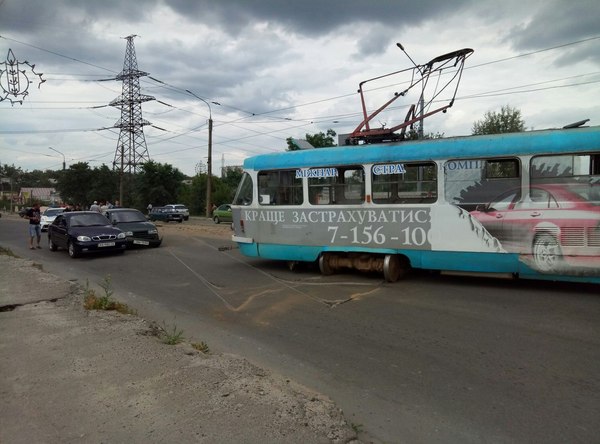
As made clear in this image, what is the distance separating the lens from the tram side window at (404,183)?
8.45 m

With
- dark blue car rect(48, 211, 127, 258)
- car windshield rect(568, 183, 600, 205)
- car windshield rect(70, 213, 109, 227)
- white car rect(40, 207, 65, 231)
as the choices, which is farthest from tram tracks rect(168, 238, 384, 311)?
white car rect(40, 207, 65, 231)

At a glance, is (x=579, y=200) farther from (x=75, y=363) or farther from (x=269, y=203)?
(x=75, y=363)

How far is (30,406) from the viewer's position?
3.79 meters

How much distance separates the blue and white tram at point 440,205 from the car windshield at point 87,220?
8243 millimetres

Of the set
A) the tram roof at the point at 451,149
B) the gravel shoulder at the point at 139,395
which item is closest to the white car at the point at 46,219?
the tram roof at the point at 451,149

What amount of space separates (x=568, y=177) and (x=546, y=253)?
128cm

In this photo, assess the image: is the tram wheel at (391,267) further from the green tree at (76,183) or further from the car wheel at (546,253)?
the green tree at (76,183)

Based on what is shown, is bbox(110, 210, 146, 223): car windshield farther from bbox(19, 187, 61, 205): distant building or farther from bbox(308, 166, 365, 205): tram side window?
bbox(19, 187, 61, 205): distant building

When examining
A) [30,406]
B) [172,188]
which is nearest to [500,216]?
[30,406]

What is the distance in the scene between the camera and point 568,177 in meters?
7.32

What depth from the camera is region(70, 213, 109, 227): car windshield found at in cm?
1595

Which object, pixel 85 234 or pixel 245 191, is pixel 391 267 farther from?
pixel 85 234

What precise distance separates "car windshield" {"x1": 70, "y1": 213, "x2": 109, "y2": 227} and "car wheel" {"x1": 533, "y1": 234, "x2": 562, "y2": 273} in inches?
555

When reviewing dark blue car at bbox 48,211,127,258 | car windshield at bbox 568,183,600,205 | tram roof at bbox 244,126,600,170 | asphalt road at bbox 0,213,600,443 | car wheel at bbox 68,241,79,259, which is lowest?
asphalt road at bbox 0,213,600,443
